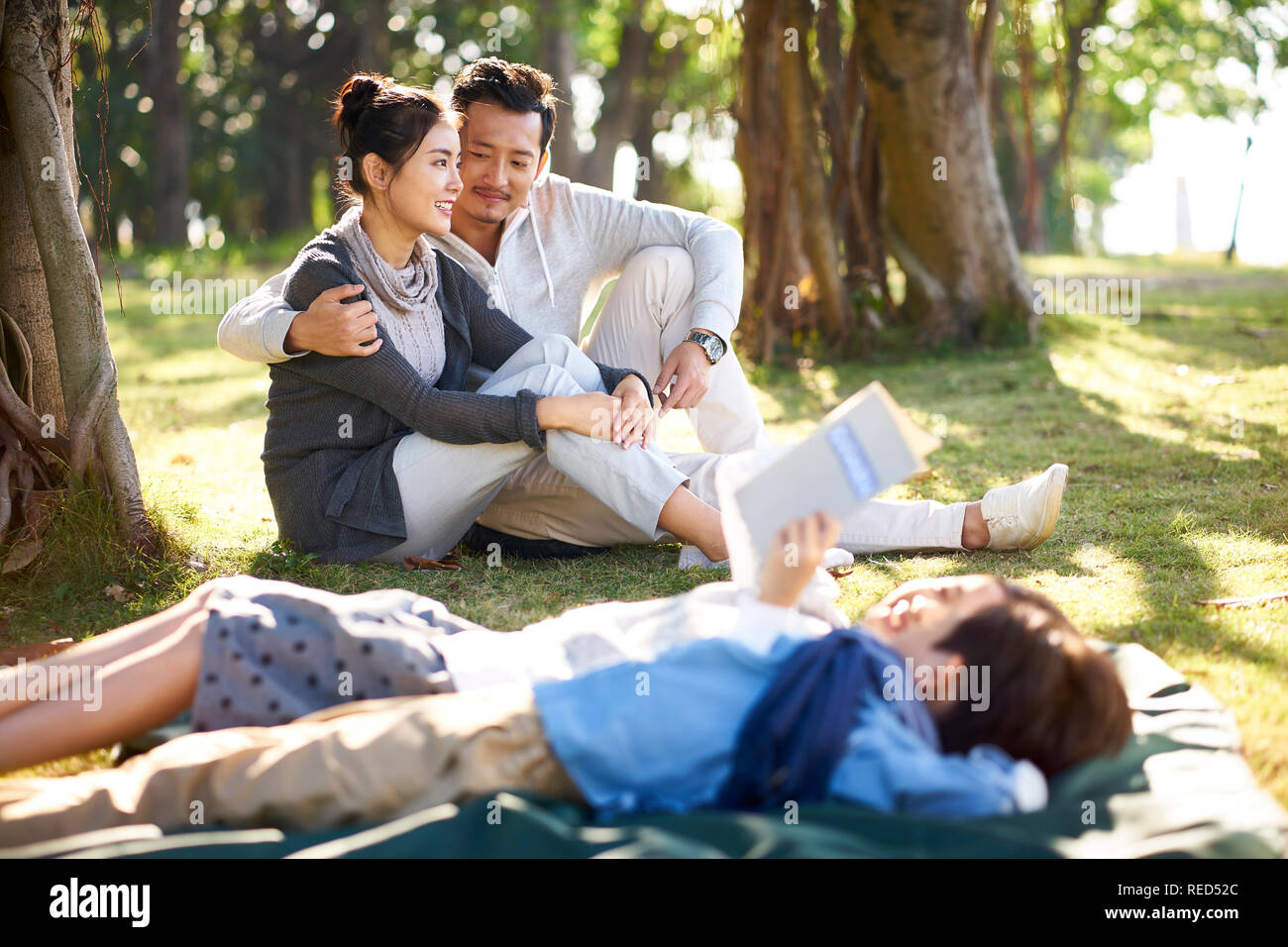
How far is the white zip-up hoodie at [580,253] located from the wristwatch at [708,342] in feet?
0.11

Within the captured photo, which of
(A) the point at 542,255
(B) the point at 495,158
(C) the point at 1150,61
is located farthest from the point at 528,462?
(C) the point at 1150,61

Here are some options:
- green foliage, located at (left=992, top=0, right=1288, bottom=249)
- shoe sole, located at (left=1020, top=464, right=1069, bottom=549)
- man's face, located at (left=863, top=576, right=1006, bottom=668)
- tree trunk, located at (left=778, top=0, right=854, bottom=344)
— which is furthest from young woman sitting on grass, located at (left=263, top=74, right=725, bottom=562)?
green foliage, located at (left=992, top=0, right=1288, bottom=249)

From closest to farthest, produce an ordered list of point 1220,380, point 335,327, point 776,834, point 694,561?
point 776,834
point 335,327
point 694,561
point 1220,380

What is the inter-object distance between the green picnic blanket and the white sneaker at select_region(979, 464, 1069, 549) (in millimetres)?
1386

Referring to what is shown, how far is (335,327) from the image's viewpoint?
9.62ft

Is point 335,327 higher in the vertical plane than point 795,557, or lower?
higher

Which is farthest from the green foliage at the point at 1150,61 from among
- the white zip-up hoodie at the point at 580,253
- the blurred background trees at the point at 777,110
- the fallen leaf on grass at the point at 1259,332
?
the white zip-up hoodie at the point at 580,253

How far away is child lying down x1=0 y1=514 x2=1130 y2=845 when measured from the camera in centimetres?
175

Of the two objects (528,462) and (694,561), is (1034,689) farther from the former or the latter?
(528,462)

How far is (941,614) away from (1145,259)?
17.0m

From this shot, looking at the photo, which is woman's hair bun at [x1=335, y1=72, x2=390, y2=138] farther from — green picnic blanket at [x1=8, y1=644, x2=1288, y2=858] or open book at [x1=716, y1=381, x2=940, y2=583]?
green picnic blanket at [x1=8, y1=644, x2=1288, y2=858]

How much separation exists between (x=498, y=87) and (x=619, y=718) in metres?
2.48
